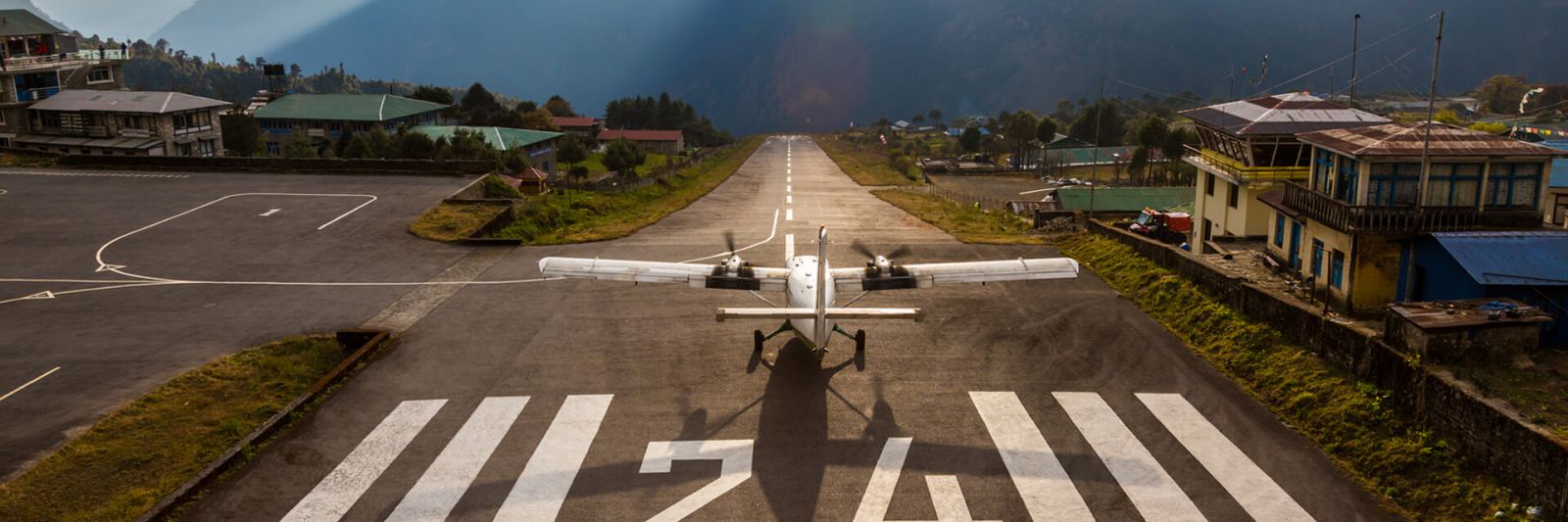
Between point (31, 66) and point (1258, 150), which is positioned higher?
point (31, 66)

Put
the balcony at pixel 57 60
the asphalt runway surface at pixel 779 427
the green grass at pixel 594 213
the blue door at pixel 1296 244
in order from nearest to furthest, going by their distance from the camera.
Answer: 1. the asphalt runway surface at pixel 779 427
2. the blue door at pixel 1296 244
3. the green grass at pixel 594 213
4. the balcony at pixel 57 60

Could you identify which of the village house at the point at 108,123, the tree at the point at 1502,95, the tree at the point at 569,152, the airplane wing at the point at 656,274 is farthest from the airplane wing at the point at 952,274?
the tree at the point at 1502,95

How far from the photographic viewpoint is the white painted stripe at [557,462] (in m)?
21.8

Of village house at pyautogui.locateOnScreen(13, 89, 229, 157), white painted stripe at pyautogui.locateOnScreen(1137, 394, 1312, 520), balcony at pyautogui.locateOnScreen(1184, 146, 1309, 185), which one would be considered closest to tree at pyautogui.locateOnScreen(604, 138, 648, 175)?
village house at pyautogui.locateOnScreen(13, 89, 229, 157)

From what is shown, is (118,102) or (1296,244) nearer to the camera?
(1296,244)

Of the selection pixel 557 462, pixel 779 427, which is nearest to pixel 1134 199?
pixel 779 427

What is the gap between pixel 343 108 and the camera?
119750 millimetres

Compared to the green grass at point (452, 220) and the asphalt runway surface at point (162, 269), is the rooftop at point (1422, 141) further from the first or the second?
the green grass at point (452, 220)

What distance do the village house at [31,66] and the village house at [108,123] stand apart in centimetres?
132

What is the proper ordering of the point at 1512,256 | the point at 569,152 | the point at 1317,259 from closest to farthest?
1. the point at 1512,256
2. the point at 1317,259
3. the point at 569,152

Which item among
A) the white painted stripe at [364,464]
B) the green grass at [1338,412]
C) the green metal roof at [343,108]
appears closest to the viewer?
the green grass at [1338,412]

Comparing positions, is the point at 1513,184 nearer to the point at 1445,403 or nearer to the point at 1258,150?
the point at 1445,403

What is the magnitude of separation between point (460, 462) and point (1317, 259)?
29.7 metres

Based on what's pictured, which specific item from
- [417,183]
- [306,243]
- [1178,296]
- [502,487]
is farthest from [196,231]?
[1178,296]
